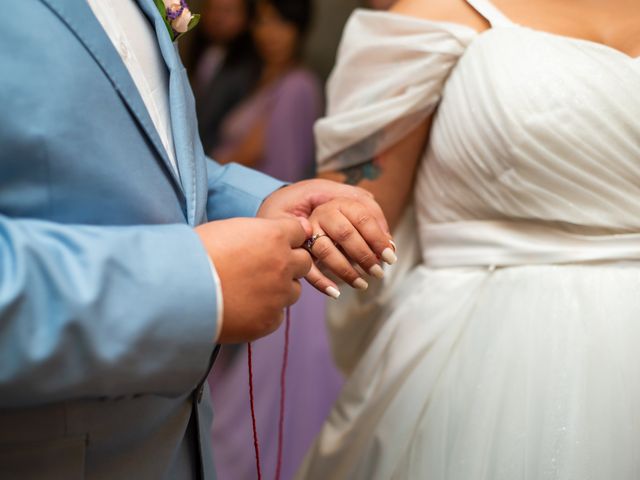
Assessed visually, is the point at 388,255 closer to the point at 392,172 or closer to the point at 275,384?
the point at 392,172

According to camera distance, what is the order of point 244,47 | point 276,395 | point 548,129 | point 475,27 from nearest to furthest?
point 548,129 < point 475,27 < point 276,395 < point 244,47

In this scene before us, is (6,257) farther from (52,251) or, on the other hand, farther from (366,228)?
(366,228)

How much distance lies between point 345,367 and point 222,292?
88 centimetres

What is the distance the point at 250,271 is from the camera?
0.66 m

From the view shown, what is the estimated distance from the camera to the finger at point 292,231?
0.71m

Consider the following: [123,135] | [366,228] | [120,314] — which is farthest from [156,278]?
[366,228]

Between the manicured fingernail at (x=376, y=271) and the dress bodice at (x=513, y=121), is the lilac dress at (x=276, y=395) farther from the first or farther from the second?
the manicured fingernail at (x=376, y=271)

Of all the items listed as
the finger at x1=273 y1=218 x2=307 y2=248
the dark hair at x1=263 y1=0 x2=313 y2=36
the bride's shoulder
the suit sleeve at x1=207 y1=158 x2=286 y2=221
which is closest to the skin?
the bride's shoulder

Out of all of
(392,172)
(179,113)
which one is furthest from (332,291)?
(392,172)

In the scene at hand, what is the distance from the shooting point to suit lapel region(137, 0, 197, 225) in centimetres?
78

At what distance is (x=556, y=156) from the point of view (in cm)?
109

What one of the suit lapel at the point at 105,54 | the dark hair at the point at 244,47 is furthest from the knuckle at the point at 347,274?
the dark hair at the point at 244,47

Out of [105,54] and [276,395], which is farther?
[276,395]

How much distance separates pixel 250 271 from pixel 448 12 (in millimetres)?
724
